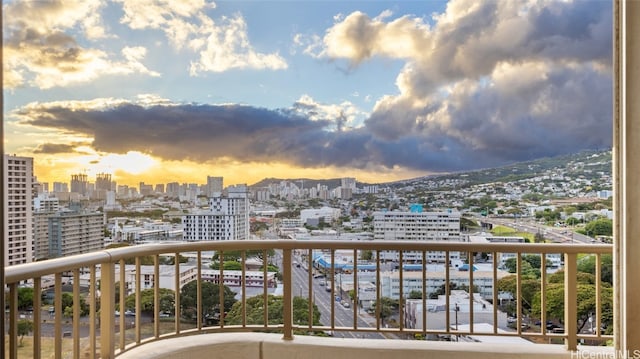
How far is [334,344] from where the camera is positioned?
2.62m

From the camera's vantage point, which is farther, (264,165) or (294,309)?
(264,165)

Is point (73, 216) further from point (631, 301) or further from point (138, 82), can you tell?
point (631, 301)

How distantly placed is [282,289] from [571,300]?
1.74 meters

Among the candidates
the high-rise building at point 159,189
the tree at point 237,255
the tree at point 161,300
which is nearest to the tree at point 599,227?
the tree at point 237,255

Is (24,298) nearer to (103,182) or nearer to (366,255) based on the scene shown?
(103,182)

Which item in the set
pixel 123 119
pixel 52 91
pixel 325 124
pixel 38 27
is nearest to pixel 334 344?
pixel 325 124

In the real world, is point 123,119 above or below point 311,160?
above

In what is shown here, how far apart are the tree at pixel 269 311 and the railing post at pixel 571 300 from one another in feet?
4.96

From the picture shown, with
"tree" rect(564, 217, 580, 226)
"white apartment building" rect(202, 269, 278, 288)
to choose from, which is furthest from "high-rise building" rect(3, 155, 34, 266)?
"tree" rect(564, 217, 580, 226)

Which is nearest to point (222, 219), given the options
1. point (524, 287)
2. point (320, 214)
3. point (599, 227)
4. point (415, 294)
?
point (320, 214)

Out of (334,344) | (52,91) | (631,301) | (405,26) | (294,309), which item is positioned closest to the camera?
(631,301)

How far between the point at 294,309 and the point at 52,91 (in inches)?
94.0

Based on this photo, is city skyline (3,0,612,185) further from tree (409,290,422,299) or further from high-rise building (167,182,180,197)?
tree (409,290,422,299)

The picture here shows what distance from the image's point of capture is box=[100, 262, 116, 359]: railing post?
224cm
